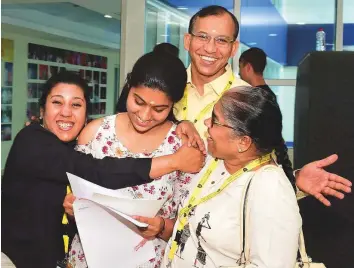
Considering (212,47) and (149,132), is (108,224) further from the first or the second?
(212,47)

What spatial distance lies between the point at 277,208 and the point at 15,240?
0.72 meters

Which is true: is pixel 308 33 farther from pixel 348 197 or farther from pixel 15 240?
pixel 15 240

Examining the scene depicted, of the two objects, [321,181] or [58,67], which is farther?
[58,67]

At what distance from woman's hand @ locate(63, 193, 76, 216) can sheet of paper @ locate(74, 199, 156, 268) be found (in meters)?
0.08

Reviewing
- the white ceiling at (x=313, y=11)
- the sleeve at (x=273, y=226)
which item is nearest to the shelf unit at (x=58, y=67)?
the white ceiling at (x=313, y=11)

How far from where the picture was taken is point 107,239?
4.28ft

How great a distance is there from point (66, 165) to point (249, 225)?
53cm

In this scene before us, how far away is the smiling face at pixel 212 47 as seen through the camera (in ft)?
5.57

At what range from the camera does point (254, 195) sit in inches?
44.7

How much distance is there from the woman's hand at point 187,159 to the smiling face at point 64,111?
0.31 m

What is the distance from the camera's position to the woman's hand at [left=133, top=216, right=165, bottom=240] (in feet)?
4.39

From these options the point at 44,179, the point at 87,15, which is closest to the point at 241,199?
the point at 44,179

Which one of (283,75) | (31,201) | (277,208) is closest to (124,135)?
(31,201)

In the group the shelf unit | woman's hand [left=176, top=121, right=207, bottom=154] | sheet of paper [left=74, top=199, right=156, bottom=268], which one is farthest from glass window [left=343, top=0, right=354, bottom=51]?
sheet of paper [left=74, top=199, right=156, bottom=268]
